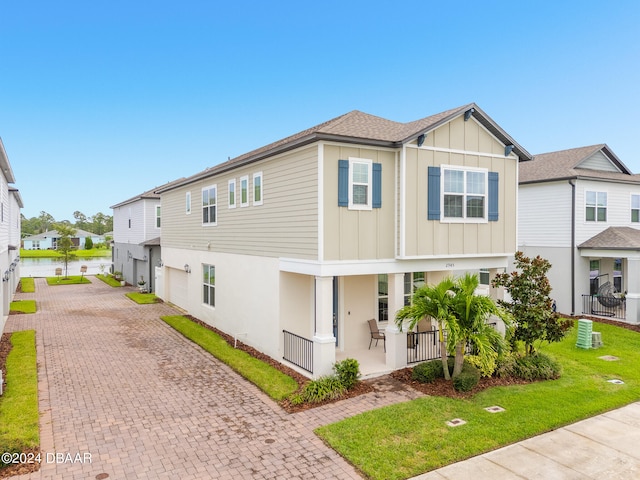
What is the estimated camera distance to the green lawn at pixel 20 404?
7137mm

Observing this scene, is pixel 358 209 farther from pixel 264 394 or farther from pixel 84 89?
pixel 84 89

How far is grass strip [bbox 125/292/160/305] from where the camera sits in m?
23.1

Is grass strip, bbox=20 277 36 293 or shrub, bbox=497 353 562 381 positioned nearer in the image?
shrub, bbox=497 353 562 381

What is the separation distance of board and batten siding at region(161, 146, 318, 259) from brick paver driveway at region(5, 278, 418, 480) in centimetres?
375

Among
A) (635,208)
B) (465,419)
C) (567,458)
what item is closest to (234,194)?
(465,419)

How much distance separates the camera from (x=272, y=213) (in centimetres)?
1236

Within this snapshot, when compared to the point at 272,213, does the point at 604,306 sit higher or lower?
lower

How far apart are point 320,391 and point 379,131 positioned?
6.92 meters

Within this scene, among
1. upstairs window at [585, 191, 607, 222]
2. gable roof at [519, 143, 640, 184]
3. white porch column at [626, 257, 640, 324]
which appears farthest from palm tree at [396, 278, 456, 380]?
upstairs window at [585, 191, 607, 222]

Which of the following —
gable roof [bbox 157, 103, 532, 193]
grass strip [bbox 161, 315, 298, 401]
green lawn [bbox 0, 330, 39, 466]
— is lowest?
grass strip [bbox 161, 315, 298, 401]

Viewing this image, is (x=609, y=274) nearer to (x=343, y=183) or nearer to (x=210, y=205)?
(x=343, y=183)

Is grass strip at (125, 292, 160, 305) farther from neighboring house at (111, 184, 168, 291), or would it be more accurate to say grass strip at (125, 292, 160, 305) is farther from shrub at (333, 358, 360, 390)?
shrub at (333, 358, 360, 390)

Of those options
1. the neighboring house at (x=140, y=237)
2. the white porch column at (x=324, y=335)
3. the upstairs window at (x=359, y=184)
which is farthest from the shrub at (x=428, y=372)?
the neighboring house at (x=140, y=237)

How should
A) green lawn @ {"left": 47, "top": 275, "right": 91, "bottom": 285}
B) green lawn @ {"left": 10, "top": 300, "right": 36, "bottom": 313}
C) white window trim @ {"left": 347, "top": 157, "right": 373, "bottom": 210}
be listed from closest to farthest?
white window trim @ {"left": 347, "top": 157, "right": 373, "bottom": 210}, green lawn @ {"left": 10, "top": 300, "right": 36, "bottom": 313}, green lawn @ {"left": 47, "top": 275, "right": 91, "bottom": 285}
